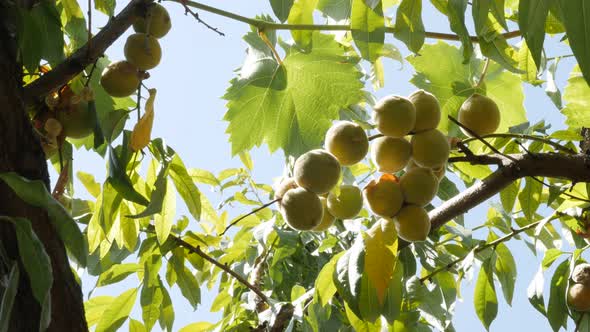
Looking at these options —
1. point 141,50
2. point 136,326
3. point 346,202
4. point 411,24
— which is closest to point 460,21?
point 411,24

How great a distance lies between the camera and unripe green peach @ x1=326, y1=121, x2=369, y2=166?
1.13m

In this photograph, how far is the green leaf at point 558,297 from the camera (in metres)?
1.40

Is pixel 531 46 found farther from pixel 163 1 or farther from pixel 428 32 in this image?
pixel 163 1

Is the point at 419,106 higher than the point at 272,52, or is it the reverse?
the point at 272,52

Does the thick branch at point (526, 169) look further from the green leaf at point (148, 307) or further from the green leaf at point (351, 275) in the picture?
the green leaf at point (148, 307)

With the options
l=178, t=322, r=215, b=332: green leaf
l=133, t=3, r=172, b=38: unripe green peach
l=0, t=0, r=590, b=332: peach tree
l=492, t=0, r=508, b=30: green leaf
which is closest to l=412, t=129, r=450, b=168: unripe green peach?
l=0, t=0, r=590, b=332: peach tree

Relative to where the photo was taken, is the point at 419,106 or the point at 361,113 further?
the point at 361,113

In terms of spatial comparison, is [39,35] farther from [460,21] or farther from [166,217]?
[460,21]

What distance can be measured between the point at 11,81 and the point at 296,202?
434mm

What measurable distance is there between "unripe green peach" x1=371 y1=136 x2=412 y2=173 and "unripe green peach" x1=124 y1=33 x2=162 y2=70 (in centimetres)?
37

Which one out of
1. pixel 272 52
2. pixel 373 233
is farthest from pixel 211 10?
pixel 373 233

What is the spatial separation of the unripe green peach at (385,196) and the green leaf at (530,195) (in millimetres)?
343

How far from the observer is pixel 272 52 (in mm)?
1350

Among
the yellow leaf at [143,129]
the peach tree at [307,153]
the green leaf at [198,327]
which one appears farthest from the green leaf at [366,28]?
the green leaf at [198,327]
